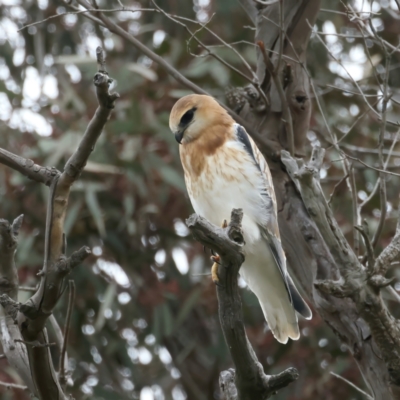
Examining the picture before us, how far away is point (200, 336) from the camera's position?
4391 mm

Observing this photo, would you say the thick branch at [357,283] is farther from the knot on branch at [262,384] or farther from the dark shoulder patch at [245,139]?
the dark shoulder patch at [245,139]

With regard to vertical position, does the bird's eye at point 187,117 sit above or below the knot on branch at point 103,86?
above

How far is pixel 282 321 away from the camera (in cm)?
236

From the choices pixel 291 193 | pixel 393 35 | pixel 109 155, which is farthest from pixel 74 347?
pixel 393 35

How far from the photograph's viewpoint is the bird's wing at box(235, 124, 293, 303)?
233 centimetres

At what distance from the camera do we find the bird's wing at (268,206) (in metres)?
2.33

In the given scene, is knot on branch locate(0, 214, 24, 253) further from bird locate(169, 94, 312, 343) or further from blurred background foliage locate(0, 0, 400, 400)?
blurred background foliage locate(0, 0, 400, 400)

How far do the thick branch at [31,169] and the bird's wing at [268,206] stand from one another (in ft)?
3.05

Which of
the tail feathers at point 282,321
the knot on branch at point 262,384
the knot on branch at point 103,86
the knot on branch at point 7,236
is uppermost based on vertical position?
the knot on branch at point 103,86

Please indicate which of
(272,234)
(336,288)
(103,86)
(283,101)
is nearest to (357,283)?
(336,288)

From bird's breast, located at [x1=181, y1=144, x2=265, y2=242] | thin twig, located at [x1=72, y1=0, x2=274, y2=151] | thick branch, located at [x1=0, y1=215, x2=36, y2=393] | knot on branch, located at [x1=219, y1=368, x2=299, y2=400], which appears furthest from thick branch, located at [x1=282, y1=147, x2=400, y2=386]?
thick branch, located at [x1=0, y1=215, x2=36, y2=393]

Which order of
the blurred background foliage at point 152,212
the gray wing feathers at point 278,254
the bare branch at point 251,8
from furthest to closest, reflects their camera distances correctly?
1. the blurred background foliage at point 152,212
2. the bare branch at point 251,8
3. the gray wing feathers at point 278,254

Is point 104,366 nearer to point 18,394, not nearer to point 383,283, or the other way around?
point 18,394

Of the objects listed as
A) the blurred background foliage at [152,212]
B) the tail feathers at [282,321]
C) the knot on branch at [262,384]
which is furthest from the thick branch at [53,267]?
the blurred background foliage at [152,212]
